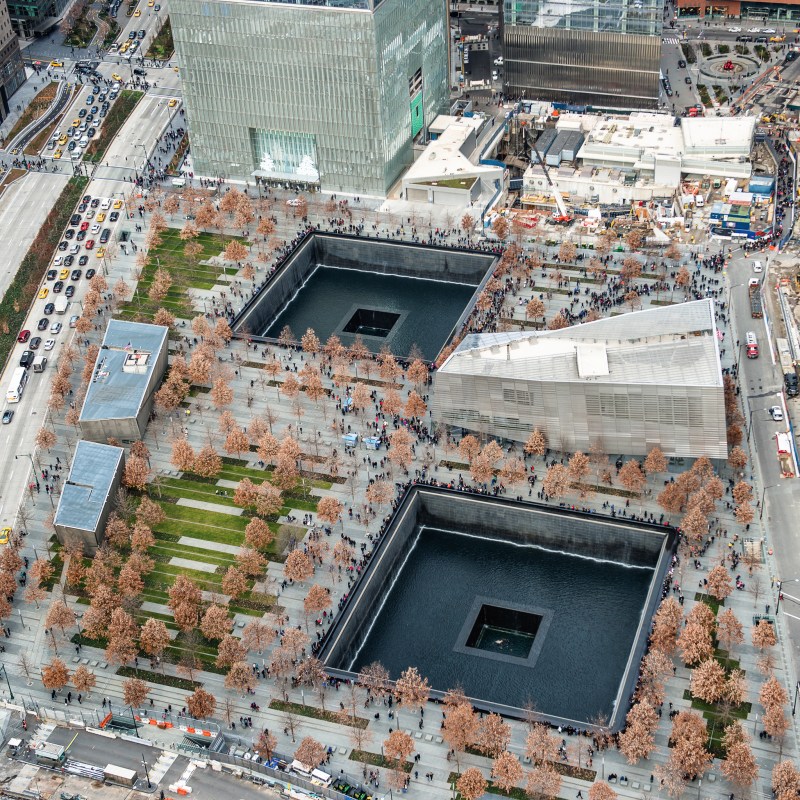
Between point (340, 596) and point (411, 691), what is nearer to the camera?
point (411, 691)

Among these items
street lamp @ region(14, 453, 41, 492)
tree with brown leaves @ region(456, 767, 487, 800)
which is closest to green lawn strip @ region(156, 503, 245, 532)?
street lamp @ region(14, 453, 41, 492)

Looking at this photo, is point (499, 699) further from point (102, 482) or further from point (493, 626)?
point (102, 482)

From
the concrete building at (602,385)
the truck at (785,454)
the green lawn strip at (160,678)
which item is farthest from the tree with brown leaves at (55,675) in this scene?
the truck at (785,454)

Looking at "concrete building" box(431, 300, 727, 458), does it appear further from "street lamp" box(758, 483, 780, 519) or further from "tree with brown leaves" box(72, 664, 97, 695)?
"tree with brown leaves" box(72, 664, 97, 695)

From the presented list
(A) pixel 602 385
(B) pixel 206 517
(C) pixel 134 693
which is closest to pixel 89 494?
(B) pixel 206 517

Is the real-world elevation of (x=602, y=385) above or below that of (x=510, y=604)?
above

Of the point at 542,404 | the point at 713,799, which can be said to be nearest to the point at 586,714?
the point at 713,799

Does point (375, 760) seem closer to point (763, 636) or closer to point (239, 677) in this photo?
point (239, 677)

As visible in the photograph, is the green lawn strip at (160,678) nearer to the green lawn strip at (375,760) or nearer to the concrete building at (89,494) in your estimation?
the green lawn strip at (375,760)
